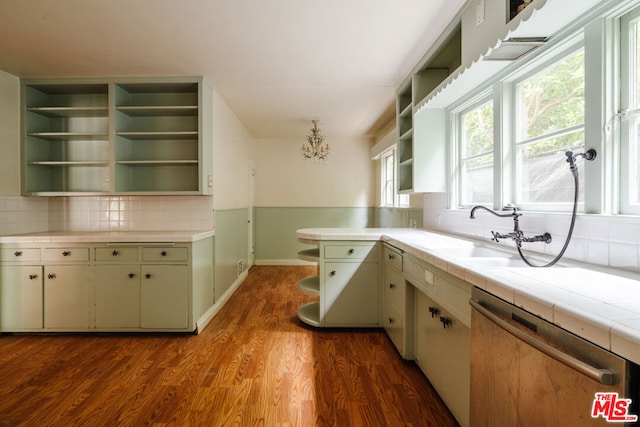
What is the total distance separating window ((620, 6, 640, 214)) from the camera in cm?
131

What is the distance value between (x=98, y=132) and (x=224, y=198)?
56.7 inches

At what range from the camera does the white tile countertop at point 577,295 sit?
2.31 ft

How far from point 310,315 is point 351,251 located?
2.65ft

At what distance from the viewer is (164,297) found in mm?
2861

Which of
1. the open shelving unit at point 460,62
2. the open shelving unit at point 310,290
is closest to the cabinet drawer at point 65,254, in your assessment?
the open shelving unit at point 310,290

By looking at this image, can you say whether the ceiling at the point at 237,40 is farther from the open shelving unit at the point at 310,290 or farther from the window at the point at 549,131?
the open shelving unit at the point at 310,290

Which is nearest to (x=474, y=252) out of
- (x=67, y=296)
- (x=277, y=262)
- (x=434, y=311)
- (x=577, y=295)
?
(x=434, y=311)

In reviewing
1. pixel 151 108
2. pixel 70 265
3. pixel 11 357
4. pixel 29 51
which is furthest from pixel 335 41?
pixel 11 357

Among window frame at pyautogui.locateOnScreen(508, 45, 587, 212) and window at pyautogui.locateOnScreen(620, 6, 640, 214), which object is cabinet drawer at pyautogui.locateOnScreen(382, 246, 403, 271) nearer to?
window frame at pyautogui.locateOnScreen(508, 45, 587, 212)

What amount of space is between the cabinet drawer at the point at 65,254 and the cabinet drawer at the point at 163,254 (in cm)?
54

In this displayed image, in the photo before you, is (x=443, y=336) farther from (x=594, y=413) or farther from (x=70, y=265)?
(x=70, y=265)

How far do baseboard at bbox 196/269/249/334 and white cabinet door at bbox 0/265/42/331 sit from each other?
4.66 feet

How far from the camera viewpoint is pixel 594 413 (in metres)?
0.74

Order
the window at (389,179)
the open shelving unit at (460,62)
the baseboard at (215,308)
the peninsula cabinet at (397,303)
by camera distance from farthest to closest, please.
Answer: the window at (389,179)
the baseboard at (215,308)
the peninsula cabinet at (397,303)
the open shelving unit at (460,62)
